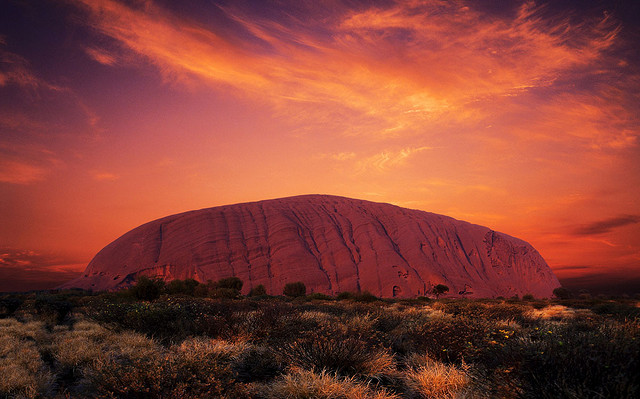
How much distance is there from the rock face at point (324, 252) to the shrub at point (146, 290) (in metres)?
51.6

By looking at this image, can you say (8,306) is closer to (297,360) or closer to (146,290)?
(146,290)

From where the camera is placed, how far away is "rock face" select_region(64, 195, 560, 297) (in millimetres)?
79000

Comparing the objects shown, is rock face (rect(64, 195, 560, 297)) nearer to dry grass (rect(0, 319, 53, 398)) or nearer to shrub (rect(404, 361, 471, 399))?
dry grass (rect(0, 319, 53, 398))

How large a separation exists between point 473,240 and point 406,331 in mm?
99774

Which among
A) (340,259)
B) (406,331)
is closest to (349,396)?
(406,331)

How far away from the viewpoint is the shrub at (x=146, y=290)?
24.5 m

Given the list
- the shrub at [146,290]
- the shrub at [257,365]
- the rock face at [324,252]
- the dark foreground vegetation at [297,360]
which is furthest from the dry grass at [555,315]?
the rock face at [324,252]

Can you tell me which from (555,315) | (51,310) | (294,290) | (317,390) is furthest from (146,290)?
(294,290)

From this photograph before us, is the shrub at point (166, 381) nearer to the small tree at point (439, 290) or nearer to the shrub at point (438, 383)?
the shrub at point (438, 383)

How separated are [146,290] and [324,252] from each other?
63.6 meters

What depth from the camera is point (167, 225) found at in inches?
3602

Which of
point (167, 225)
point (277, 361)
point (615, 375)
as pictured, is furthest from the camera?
point (167, 225)

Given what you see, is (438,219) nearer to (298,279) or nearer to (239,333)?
(298,279)

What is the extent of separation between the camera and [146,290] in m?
24.8
